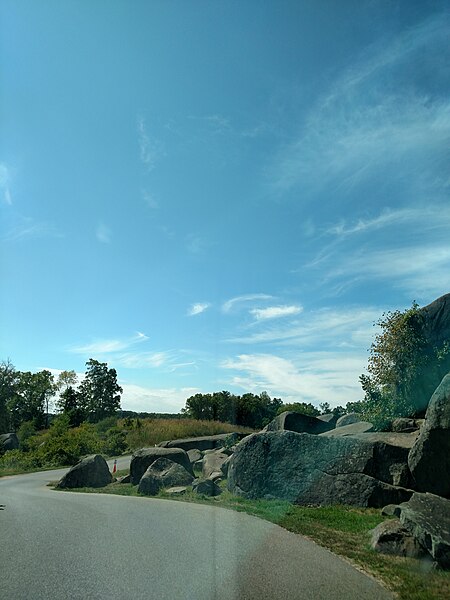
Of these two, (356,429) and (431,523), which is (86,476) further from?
(431,523)

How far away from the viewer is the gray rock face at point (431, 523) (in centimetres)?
749

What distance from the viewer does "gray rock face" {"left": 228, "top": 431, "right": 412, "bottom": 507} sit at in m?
13.2

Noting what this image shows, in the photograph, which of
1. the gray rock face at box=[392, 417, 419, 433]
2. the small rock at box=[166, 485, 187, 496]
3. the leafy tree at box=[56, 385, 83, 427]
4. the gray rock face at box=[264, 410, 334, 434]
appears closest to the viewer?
the small rock at box=[166, 485, 187, 496]

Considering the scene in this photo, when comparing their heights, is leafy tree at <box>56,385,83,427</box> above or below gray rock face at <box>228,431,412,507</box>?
above

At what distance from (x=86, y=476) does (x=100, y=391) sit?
70635mm

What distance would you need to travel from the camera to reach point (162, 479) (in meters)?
18.3

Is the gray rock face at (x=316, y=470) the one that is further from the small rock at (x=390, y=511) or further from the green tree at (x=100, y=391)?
the green tree at (x=100, y=391)

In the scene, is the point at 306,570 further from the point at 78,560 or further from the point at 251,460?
the point at 251,460

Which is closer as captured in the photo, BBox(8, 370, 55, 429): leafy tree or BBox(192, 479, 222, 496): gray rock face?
BBox(192, 479, 222, 496): gray rock face

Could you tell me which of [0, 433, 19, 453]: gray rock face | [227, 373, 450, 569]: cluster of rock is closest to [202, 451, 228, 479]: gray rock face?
[227, 373, 450, 569]: cluster of rock

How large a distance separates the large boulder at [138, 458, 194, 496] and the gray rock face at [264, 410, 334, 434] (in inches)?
229

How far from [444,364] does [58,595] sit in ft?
52.1

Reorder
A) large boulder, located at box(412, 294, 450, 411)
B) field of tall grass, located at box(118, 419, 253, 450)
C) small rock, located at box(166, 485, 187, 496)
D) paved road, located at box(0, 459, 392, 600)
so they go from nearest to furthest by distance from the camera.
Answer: paved road, located at box(0, 459, 392, 600)
small rock, located at box(166, 485, 187, 496)
large boulder, located at box(412, 294, 450, 411)
field of tall grass, located at box(118, 419, 253, 450)

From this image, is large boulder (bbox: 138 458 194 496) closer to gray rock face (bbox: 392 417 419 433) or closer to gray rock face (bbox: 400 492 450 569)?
gray rock face (bbox: 392 417 419 433)
